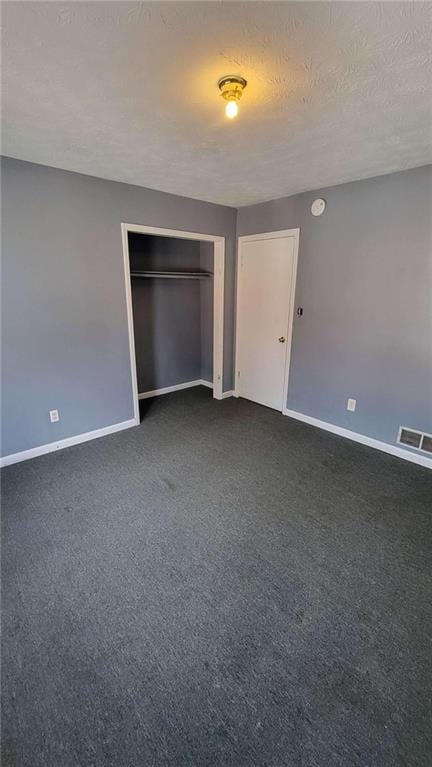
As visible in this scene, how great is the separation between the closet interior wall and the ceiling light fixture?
8.95ft

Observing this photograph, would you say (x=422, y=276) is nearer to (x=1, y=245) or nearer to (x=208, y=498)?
(x=208, y=498)

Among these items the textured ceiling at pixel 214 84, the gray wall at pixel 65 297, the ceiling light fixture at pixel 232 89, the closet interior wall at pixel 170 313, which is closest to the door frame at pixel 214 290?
the gray wall at pixel 65 297

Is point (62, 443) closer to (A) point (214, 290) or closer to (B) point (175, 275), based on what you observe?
(B) point (175, 275)

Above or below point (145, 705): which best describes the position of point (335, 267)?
above

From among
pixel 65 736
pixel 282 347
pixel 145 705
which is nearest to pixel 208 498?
pixel 145 705

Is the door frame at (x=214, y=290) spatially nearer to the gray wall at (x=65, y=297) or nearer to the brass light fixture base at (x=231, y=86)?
the gray wall at (x=65, y=297)

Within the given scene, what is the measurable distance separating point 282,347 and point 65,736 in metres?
3.45

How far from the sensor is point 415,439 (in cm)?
Result: 291

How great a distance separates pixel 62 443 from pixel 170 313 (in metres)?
2.29

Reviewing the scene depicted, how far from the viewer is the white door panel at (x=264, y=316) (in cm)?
368

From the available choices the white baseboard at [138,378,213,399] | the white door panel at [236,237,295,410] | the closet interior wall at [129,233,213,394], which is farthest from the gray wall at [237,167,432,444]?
the white baseboard at [138,378,213,399]

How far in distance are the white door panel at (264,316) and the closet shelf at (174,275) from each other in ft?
2.00

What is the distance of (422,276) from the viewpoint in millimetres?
2635

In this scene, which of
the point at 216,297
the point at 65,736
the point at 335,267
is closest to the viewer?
the point at 65,736
